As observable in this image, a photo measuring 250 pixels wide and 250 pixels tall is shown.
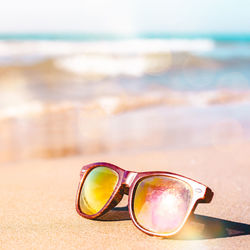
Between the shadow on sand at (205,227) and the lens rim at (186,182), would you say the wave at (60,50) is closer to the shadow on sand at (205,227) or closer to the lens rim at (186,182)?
the shadow on sand at (205,227)

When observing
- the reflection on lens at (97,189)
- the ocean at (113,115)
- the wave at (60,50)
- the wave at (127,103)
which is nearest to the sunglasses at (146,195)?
the reflection on lens at (97,189)

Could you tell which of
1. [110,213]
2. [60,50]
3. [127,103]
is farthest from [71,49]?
[110,213]

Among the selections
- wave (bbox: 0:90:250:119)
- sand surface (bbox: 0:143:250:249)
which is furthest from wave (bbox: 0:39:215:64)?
sand surface (bbox: 0:143:250:249)

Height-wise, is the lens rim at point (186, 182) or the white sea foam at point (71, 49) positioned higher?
the white sea foam at point (71, 49)

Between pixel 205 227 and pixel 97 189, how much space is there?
482mm

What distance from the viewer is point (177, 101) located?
20.1 ft

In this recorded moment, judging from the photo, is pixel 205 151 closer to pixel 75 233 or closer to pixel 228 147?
pixel 228 147

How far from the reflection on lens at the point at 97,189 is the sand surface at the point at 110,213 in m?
0.07

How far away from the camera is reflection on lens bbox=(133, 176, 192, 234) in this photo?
1.47m

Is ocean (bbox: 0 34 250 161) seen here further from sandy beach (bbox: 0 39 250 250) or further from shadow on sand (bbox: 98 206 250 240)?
shadow on sand (bbox: 98 206 250 240)

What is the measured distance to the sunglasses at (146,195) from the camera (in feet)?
4.79

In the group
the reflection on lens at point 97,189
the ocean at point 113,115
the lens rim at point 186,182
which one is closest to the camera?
the lens rim at point 186,182

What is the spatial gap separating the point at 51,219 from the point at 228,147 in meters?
1.78

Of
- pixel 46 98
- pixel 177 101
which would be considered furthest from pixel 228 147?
pixel 46 98
